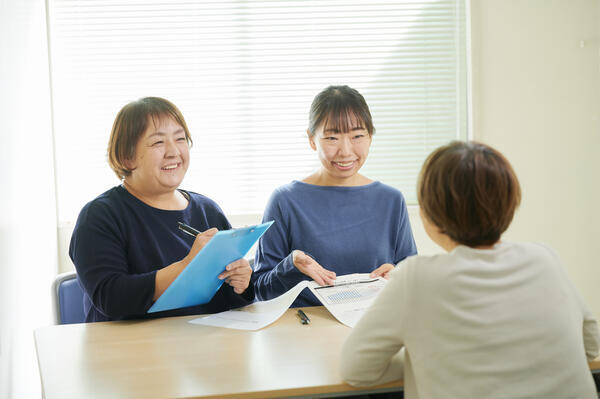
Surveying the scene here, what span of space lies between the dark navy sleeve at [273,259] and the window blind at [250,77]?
1377mm

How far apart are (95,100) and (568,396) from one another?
3.02 meters

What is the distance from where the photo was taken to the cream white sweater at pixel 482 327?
3.15 feet

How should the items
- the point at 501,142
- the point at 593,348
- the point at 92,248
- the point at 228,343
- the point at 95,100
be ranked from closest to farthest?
the point at 593,348
the point at 228,343
the point at 92,248
the point at 95,100
the point at 501,142

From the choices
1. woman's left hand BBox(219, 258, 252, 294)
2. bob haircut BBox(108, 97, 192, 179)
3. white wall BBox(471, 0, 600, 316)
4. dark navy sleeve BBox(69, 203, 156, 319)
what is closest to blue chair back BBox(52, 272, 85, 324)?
dark navy sleeve BBox(69, 203, 156, 319)

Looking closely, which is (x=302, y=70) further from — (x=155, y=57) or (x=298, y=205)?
(x=298, y=205)

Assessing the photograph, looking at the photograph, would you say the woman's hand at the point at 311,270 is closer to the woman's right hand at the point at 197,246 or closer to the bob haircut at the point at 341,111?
the woman's right hand at the point at 197,246

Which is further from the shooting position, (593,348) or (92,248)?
(92,248)

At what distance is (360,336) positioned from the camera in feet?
3.39

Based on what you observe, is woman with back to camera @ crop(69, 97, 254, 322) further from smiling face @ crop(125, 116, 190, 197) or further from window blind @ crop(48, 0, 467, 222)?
window blind @ crop(48, 0, 467, 222)

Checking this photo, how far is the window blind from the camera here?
3195mm

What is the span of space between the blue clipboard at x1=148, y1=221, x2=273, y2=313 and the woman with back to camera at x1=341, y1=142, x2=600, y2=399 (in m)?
0.49

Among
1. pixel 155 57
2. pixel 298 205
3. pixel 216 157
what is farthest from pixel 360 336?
pixel 155 57

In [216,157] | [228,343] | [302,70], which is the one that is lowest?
[228,343]

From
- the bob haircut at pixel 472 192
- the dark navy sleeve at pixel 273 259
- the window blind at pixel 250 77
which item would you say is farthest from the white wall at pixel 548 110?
the bob haircut at pixel 472 192
